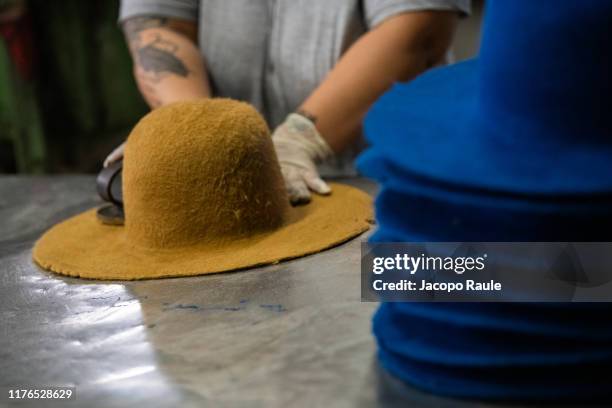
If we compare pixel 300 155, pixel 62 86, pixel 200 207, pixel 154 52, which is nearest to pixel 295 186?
pixel 300 155

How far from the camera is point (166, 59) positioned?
1.69 meters

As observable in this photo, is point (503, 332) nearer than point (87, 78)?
Yes

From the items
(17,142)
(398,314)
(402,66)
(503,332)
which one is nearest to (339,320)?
(398,314)

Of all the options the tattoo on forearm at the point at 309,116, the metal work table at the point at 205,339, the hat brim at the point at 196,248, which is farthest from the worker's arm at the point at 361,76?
the metal work table at the point at 205,339

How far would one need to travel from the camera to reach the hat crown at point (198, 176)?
1.06 metres

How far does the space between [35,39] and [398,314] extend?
2.45 m

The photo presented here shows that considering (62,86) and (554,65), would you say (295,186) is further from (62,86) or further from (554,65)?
(62,86)

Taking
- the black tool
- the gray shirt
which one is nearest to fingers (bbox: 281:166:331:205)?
the black tool

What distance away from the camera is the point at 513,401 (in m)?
0.60

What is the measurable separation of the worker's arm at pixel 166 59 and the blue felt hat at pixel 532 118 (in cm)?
108

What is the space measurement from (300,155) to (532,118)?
0.85m

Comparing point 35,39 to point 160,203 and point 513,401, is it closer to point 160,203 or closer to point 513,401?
point 160,203

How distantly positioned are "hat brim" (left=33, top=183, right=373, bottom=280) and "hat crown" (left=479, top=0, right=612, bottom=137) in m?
0.51

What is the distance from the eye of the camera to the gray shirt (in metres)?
1.62
